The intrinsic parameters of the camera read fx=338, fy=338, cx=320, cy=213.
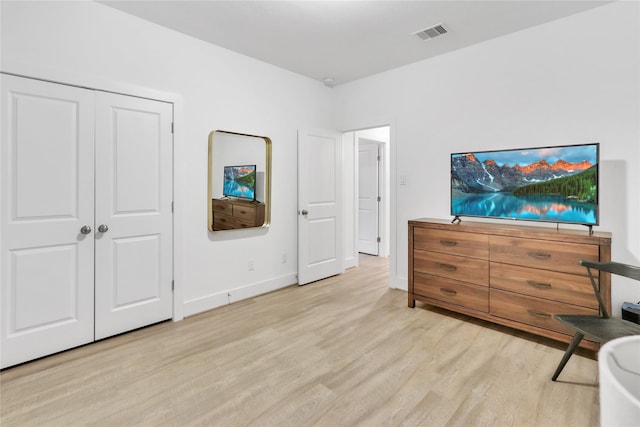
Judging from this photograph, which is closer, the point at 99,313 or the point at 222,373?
the point at 222,373

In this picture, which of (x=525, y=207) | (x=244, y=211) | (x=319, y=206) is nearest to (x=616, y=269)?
(x=525, y=207)

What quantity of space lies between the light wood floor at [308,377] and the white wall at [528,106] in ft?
3.51

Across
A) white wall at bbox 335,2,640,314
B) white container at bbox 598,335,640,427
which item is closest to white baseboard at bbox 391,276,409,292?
white wall at bbox 335,2,640,314

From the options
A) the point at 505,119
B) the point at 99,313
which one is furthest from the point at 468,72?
the point at 99,313

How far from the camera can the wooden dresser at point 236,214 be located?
3436 millimetres

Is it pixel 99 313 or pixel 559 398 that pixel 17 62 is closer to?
pixel 99 313

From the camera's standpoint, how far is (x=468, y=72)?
3.39 metres

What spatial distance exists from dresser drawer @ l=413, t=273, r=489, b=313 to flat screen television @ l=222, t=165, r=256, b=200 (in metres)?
1.96

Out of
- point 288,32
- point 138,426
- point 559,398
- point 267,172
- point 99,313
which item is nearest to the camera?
point 138,426

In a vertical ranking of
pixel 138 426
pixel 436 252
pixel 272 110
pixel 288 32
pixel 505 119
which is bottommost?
pixel 138 426

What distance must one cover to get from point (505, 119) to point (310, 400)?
293 centimetres

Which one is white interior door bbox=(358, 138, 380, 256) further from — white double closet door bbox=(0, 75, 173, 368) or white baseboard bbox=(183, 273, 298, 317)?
white double closet door bbox=(0, 75, 173, 368)

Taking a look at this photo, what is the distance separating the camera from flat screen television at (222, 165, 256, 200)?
352 cm

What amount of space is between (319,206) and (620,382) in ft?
13.2
